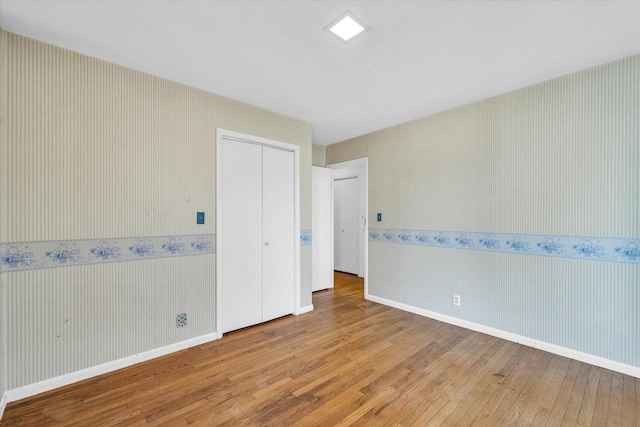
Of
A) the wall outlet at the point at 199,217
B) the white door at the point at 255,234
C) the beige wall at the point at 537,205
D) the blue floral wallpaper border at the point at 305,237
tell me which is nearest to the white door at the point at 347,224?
the beige wall at the point at 537,205

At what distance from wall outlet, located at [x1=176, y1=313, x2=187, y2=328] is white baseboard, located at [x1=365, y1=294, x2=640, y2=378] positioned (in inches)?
104

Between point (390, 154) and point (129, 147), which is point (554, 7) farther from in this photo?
point (129, 147)

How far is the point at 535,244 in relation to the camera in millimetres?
2646

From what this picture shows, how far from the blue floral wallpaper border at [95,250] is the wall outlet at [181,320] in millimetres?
572

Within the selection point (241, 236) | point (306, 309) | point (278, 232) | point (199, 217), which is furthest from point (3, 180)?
point (306, 309)

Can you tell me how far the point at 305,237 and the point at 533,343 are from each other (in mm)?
2654

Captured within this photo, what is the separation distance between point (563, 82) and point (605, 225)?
1.33 meters

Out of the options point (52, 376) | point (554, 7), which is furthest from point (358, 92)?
point (52, 376)

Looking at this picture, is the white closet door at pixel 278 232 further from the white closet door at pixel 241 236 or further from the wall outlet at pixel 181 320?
the wall outlet at pixel 181 320

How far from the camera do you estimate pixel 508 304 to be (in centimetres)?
281

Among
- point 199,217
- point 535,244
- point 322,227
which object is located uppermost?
point 199,217

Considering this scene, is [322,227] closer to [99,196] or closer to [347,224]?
[347,224]

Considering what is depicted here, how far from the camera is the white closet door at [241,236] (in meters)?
2.95

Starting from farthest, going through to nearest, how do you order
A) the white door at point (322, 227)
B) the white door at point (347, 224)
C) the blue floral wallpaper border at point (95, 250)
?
1. the white door at point (347, 224)
2. the white door at point (322, 227)
3. the blue floral wallpaper border at point (95, 250)
